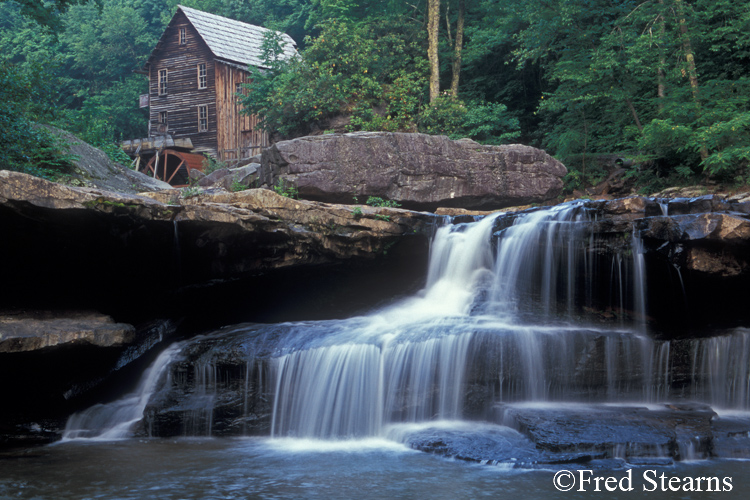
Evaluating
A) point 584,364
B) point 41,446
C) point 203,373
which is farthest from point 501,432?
point 41,446

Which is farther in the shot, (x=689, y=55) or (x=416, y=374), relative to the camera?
(x=689, y=55)

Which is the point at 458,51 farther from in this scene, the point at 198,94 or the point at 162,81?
the point at 162,81

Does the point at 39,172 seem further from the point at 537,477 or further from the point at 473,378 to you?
the point at 537,477

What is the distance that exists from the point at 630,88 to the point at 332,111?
9.21m

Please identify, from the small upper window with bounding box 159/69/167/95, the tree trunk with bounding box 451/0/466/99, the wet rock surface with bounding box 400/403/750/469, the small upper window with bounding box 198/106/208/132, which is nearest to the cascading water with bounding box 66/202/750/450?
the wet rock surface with bounding box 400/403/750/469

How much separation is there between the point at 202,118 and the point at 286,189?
20.8 metres

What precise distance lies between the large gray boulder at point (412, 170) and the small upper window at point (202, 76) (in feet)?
63.9

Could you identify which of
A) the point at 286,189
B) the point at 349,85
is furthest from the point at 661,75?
the point at 286,189

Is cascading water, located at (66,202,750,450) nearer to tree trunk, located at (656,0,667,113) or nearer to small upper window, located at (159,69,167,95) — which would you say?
tree trunk, located at (656,0,667,113)

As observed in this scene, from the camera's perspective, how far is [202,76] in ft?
106

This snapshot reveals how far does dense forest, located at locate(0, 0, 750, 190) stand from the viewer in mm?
13727

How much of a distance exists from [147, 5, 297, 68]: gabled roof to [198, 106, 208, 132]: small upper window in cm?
298

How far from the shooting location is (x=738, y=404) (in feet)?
27.0

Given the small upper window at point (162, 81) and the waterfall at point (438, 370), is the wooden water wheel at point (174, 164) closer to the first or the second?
the small upper window at point (162, 81)
